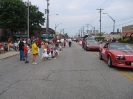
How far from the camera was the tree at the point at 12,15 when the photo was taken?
58.7m

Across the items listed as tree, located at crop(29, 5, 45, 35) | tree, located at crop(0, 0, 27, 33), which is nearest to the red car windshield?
tree, located at crop(0, 0, 27, 33)

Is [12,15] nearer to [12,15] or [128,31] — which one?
[12,15]

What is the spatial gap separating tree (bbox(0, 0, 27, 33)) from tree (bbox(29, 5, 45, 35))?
9692 mm

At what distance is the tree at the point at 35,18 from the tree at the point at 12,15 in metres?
9.69

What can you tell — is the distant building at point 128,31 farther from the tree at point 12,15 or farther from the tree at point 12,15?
the tree at point 12,15

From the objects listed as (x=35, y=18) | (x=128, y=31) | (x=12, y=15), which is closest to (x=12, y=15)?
(x=12, y=15)

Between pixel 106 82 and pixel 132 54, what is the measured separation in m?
3.48

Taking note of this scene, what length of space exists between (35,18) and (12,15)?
13.9 m

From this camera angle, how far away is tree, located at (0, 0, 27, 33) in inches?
2311

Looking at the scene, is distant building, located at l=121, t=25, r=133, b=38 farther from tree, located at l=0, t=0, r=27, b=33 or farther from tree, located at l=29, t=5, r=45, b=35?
tree, located at l=0, t=0, r=27, b=33

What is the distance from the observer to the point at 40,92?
20.0 feet

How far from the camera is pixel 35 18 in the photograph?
72.4 metres

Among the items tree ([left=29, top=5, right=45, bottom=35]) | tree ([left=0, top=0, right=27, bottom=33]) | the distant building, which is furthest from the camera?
tree ([left=29, top=5, right=45, bottom=35])

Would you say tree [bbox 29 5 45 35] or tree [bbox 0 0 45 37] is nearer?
tree [bbox 0 0 45 37]
